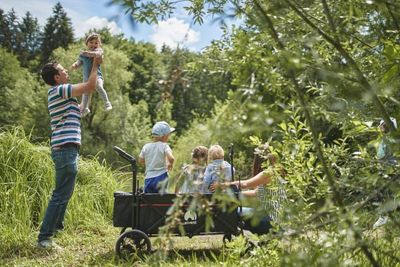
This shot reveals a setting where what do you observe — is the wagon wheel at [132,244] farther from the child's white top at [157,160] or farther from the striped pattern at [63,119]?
the child's white top at [157,160]

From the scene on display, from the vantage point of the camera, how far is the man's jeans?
4480 millimetres

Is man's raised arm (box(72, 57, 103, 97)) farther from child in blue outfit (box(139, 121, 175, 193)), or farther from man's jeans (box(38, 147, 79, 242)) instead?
child in blue outfit (box(139, 121, 175, 193))

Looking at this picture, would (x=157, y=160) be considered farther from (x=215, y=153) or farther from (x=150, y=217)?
(x=150, y=217)

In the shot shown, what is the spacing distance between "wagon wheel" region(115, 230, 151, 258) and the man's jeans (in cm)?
61

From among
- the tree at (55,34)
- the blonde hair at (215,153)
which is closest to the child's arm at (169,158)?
the blonde hair at (215,153)

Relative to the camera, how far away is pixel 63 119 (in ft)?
14.8

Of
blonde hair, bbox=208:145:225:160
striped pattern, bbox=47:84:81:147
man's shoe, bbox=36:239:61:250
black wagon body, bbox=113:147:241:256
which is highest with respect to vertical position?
striped pattern, bbox=47:84:81:147

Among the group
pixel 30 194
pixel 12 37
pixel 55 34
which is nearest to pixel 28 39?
pixel 12 37

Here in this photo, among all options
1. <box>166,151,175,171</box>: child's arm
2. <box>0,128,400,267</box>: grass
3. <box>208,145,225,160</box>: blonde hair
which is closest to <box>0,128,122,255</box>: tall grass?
<box>0,128,400,267</box>: grass

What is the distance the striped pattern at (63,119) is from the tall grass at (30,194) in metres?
1.06

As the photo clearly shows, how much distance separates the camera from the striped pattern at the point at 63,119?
4.47 meters

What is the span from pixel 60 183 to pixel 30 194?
1455mm

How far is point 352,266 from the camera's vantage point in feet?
5.43

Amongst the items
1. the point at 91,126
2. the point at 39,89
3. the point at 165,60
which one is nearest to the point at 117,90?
the point at 91,126
